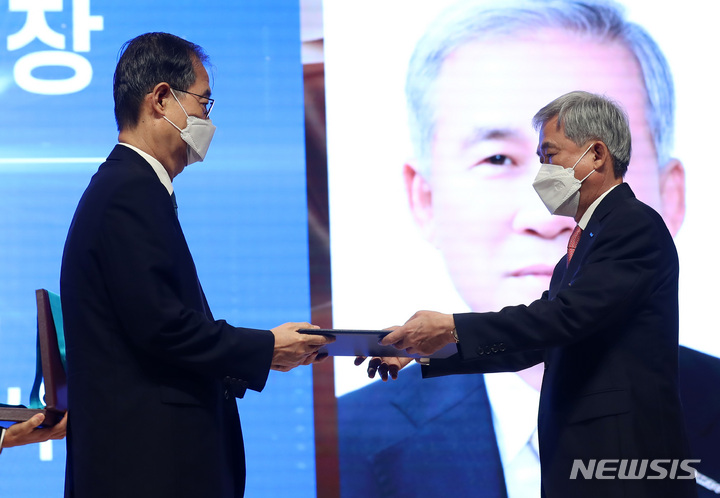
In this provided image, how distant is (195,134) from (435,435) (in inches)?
66.3

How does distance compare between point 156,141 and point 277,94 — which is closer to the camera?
point 156,141

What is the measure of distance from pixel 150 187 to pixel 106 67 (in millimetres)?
1602

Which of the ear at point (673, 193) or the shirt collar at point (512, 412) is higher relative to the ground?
the ear at point (673, 193)

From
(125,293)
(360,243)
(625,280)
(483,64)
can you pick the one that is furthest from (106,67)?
(625,280)

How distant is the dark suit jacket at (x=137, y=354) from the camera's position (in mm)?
1648

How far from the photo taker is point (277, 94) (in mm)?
3131

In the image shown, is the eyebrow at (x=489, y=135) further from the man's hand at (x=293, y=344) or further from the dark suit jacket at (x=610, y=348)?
the man's hand at (x=293, y=344)

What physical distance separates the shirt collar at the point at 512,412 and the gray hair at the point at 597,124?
1.23m

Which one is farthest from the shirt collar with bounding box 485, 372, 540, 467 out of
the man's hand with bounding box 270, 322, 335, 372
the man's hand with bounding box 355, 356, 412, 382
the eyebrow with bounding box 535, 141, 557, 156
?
the man's hand with bounding box 270, 322, 335, 372

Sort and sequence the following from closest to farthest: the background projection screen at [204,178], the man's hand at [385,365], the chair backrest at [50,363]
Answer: the chair backrest at [50,363]
the man's hand at [385,365]
the background projection screen at [204,178]

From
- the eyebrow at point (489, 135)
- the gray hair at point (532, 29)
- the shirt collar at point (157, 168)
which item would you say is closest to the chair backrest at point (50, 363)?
the shirt collar at point (157, 168)

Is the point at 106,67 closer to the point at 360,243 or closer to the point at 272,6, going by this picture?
the point at 272,6

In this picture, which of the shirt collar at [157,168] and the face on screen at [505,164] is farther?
the face on screen at [505,164]

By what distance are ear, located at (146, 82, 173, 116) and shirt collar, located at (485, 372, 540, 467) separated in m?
1.80
